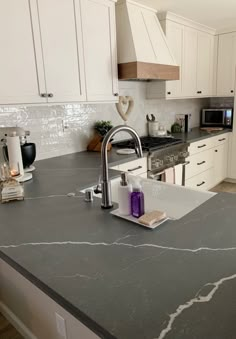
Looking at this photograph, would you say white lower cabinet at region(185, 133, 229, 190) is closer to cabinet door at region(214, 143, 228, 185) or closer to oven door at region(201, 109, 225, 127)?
cabinet door at region(214, 143, 228, 185)

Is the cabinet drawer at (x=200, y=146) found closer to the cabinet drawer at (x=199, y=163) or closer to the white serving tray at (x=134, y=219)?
the cabinet drawer at (x=199, y=163)

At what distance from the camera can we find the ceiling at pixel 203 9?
9.18ft

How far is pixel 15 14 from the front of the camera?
1833 mm

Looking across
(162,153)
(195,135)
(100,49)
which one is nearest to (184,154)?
(162,153)

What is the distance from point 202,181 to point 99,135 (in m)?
1.79

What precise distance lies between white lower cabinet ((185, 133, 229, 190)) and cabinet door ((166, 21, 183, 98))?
2.41ft

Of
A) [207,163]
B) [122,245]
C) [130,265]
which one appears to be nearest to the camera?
[130,265]

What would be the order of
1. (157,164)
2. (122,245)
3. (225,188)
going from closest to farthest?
(122,245), (157,164), (225,188)

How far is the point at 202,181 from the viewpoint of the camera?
3.87 metres

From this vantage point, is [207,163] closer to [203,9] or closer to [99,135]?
[99,135]

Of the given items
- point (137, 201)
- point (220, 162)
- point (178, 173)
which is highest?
point (137, 201)

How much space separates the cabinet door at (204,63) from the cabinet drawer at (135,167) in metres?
1.96

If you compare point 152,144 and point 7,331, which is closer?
point 7,331

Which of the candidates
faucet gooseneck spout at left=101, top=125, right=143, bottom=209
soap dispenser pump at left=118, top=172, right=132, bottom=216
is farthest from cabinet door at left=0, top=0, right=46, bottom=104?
soap dispenser pump at left=118, top=172, right=132, bottom=216
